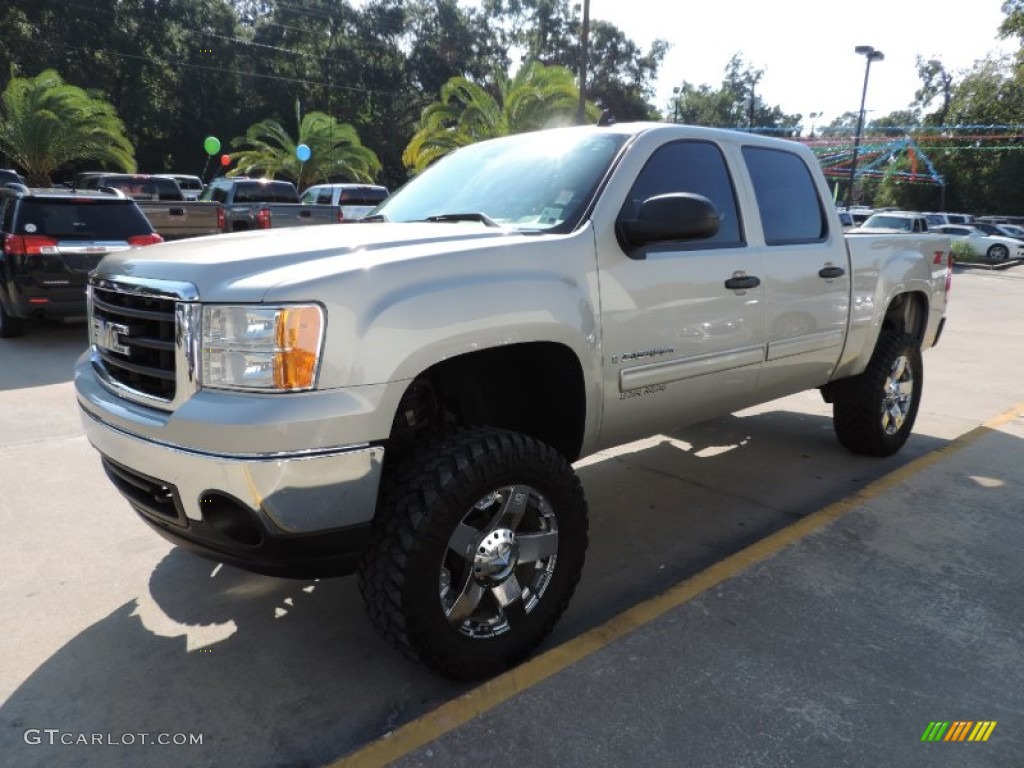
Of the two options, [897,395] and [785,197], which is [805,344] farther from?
[897,395]

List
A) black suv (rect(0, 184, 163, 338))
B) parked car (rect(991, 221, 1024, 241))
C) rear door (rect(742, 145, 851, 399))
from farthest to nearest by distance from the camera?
parked car (rect(991, 221, 1024, 241)) < black suv (rect(0, 184, 163, 338)) < rear door (rect(742, 145, 851, 399))

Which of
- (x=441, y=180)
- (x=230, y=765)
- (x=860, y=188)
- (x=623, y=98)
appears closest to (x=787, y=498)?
(x=441, y=180)

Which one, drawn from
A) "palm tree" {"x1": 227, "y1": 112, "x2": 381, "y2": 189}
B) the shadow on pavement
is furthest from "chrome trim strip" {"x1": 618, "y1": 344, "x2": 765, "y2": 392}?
"palm tree" {"x1": 227, "y1": 112, "x2": 381, "y2": 189}

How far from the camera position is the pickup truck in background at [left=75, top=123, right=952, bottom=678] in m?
2.26

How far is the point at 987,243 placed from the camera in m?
28.1

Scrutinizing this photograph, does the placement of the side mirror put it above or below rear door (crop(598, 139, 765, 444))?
above

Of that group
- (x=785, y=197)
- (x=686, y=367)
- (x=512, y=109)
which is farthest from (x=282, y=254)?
(x=512, y=109)

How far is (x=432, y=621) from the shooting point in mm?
2475

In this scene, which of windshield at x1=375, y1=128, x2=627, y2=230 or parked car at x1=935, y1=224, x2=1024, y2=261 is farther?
parked car at x1=935, y1=224, x2=1024, y2=261

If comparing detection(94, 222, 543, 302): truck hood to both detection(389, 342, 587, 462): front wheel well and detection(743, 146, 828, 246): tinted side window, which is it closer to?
detection(389, 342, 587, 462): front wheel well

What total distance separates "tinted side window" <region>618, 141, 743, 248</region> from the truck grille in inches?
70.8

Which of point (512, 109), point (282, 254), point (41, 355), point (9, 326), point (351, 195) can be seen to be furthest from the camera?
point (512, 109)

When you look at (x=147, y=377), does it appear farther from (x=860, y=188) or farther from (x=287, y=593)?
(x=860, y=188)

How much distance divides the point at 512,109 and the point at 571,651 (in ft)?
66.4
